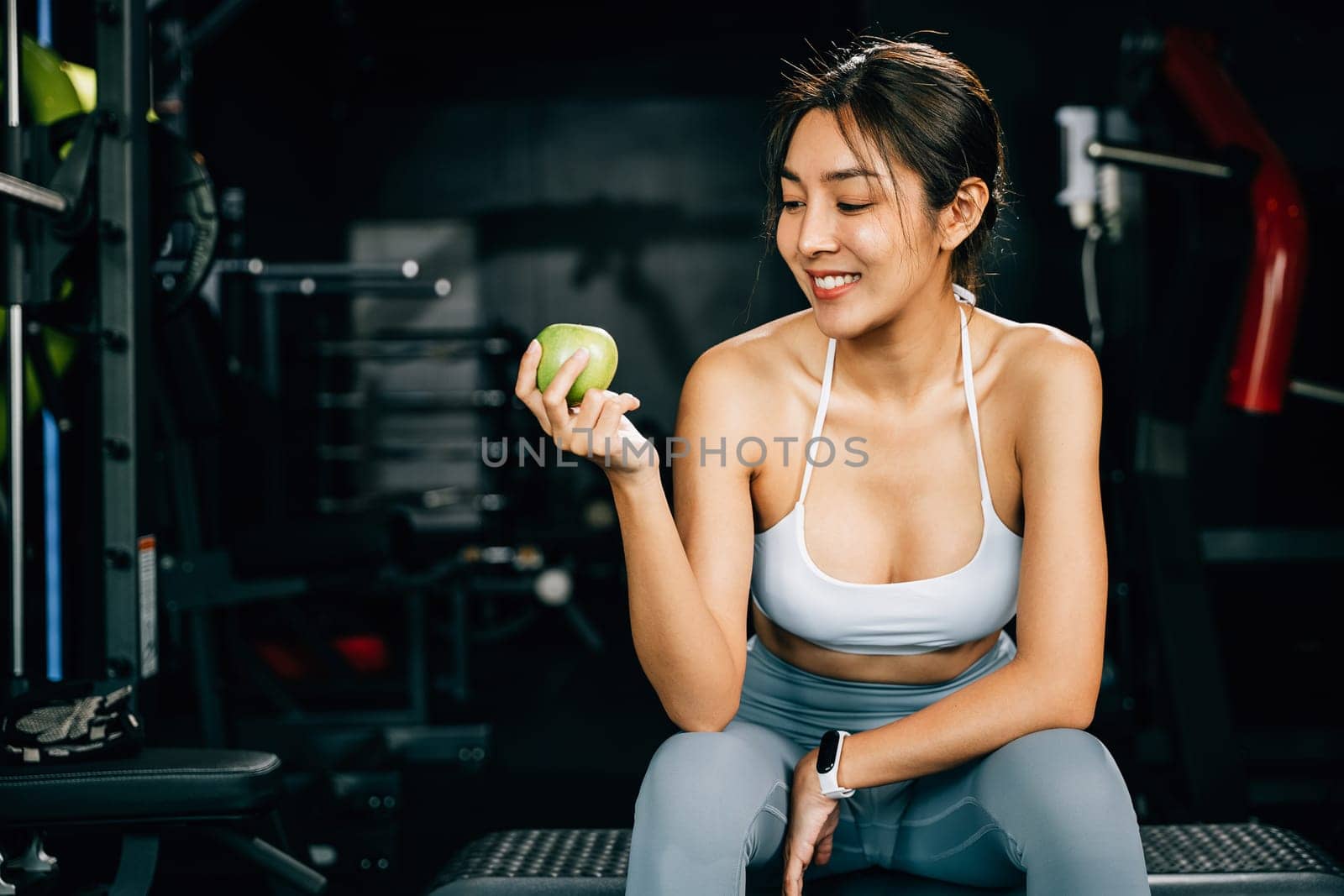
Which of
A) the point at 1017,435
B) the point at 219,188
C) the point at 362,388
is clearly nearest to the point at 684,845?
the point at 1017,435

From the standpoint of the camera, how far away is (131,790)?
1.46 m

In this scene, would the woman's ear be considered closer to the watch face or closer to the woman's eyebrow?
the woman's eyebrow

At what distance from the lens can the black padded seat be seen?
4.21ft

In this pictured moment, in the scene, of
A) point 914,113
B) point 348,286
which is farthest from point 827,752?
point 348,286

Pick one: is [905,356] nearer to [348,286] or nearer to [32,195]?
[32,195]

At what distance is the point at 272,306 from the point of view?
13.0 feet

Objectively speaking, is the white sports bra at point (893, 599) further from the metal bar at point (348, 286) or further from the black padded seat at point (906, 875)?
the metal bar at point (348, 286)

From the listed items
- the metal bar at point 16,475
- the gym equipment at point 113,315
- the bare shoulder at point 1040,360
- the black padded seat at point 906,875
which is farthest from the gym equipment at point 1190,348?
the metal bar at point 16,475

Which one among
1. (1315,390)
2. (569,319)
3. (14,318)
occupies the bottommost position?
(1315,390)

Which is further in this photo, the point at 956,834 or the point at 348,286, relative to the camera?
the point at 348,286

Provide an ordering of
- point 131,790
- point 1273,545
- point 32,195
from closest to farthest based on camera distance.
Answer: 1. point 131,790
2. point 32,195
3. point 1273,545

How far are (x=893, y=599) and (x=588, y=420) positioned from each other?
0.42 m

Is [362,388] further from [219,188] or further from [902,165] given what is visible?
[902,165]

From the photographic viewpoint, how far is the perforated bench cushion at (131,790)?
144 cm
